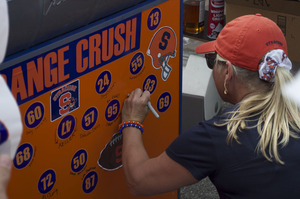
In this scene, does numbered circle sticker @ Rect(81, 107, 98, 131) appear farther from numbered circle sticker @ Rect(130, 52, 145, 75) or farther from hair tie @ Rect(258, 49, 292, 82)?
hair tie @ Rect(258, 49, 292, 82)

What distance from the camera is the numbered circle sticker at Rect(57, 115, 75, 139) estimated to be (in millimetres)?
1589

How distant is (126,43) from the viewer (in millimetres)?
1716

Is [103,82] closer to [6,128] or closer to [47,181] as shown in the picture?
[47,181]

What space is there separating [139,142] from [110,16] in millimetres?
440

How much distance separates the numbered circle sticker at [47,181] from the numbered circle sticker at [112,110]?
28 centimetres

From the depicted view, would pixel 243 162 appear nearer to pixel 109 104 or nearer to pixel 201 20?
pixel 109 104

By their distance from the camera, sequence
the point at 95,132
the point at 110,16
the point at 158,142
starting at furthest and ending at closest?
the point at 158,142 → the point at 95,132 → the point at 110,16

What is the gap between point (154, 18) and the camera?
180cm

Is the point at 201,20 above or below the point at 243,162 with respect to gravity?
below

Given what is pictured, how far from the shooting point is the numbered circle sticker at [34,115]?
4.81 ft

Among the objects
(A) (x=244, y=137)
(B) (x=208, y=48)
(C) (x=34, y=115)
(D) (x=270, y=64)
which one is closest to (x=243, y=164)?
(A) (x=244, y=137)

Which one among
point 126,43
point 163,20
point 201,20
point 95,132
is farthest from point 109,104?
point 201,20

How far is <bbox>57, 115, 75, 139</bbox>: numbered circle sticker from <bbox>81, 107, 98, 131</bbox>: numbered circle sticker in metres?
0.05

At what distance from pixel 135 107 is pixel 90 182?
0.31 metres
